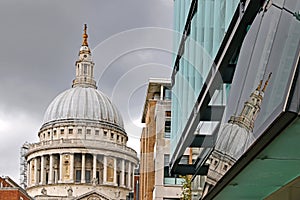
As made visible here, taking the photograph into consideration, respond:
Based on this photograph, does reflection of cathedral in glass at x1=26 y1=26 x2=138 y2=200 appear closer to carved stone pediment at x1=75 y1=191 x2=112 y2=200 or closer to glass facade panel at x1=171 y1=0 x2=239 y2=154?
carved stone pediment at x1=75 y1=191 x2=112 y2=200

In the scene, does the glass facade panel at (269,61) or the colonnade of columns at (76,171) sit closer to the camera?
the glass facade panel at (269,61)

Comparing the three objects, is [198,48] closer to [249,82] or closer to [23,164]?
[249,82]

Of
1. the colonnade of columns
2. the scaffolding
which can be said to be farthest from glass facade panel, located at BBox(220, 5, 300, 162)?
the scaffolding

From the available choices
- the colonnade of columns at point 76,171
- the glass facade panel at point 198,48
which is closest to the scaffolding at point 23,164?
the colonnade of columns at point 76,171

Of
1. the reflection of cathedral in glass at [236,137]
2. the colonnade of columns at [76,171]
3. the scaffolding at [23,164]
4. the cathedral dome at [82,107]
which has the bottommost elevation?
the reflection of cathedral in glass at [236,137]

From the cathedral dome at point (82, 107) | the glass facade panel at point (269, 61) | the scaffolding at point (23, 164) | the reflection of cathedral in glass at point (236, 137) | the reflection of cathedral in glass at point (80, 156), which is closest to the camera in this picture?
the glass facade panel at point (269, 61)

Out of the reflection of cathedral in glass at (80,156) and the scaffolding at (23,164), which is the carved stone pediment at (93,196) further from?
the scaffolding at (23,164)

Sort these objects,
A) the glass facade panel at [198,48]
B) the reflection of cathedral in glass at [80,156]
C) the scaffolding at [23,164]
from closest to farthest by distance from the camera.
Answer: the glass facade panel at [198,48]
the reflection of cathedral in glass at [80,156]
the scaffolding at [23,164]

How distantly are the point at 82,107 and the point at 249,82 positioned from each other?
124897 millimetres

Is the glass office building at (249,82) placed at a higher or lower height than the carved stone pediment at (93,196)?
lower

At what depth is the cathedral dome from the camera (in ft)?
427

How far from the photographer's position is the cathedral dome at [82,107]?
130 meters

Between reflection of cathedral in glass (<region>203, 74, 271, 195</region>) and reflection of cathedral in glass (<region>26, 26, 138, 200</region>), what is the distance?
103807 millimetres

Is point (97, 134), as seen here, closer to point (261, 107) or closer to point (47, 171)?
point (47, 171)
